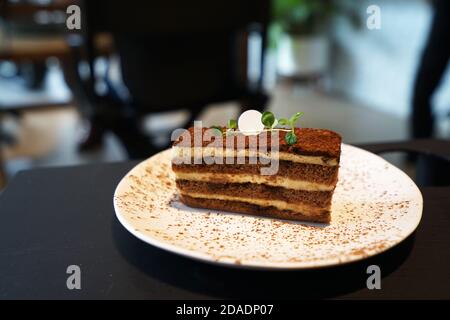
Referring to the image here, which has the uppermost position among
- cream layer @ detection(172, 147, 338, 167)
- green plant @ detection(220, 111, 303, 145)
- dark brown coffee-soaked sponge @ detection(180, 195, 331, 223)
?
green plant @ detection(220, 111, 303, 145)

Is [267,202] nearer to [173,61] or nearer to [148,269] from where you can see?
[148,269]

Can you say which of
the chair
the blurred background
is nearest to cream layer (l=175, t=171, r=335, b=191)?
the blurred background

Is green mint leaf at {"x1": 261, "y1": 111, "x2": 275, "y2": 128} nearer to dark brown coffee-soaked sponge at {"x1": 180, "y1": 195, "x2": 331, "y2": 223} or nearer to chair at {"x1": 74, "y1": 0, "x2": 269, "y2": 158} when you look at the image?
dark brown coffee-soaked sponge at {"x1": 180, "y1": 195, "x2": 331, "y2": 223}

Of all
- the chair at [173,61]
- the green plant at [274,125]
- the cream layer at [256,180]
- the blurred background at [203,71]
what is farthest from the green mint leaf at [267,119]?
the chair at [173,61]

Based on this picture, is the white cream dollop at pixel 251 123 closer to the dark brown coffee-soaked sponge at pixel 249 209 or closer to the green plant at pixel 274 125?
the green plant at pixel 274 125

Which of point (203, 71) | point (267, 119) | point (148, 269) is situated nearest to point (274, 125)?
point (267, 119)

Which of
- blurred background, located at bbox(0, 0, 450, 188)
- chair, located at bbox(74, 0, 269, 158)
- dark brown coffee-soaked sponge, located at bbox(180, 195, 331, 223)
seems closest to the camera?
dark brown coffee-soaked sponge, located at bbox(180, 195, 331, 223)

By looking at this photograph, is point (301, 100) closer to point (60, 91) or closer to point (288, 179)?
point (60, 91)
